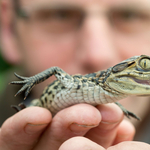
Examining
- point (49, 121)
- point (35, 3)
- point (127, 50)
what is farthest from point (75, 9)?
point (49, 121)

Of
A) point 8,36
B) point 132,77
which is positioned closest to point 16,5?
point 8,36

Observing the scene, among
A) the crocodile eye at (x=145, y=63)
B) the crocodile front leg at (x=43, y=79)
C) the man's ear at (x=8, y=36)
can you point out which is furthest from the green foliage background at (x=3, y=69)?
the crocodile eye at (x=145, y=63)

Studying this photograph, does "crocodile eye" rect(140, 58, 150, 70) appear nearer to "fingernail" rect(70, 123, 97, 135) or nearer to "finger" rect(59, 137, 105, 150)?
"fingernail" rect(70, 123, 97, 135)

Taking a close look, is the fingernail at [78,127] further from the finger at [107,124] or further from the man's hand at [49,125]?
the finger at [107,124]

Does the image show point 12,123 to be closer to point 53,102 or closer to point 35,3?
point 53,102

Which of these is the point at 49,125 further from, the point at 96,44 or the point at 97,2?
the point at 97,2
